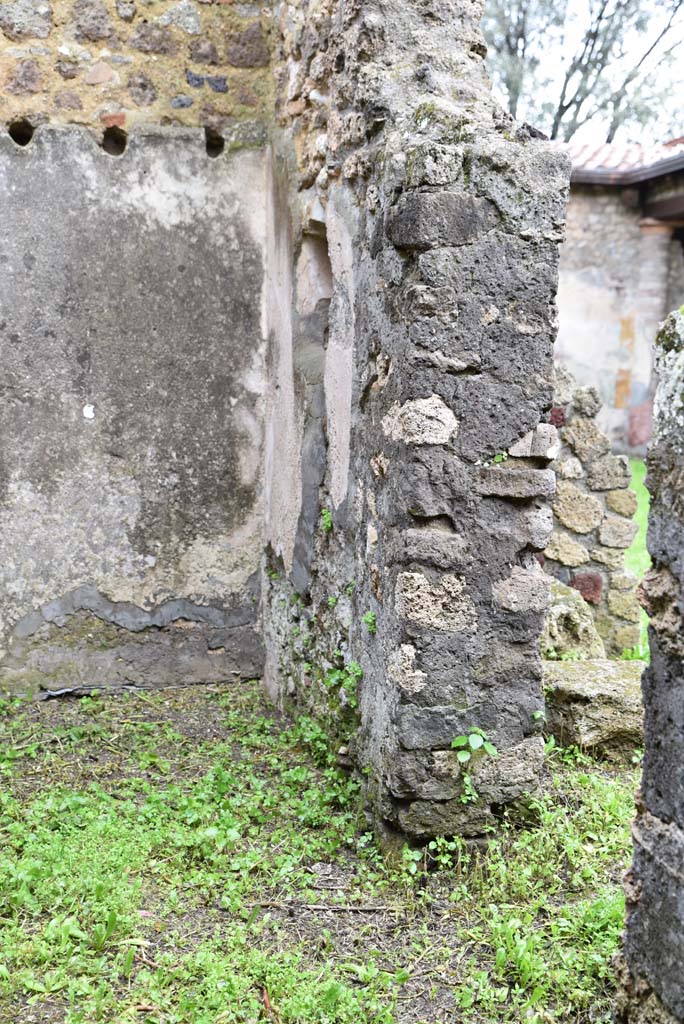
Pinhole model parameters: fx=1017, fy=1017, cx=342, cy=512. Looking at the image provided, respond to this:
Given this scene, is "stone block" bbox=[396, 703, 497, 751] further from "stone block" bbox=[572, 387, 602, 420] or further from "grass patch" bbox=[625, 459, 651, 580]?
A: "grass patch" bbox=[625, 459, 651, 580]

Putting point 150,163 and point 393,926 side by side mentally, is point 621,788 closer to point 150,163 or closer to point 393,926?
point 393,926

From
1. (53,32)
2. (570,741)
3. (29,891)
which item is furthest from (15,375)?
(570,741)

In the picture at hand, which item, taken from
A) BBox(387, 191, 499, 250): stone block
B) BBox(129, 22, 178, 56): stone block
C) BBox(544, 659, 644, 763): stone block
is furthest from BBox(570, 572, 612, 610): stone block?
BBox(129, 22, 178, 56): stone block

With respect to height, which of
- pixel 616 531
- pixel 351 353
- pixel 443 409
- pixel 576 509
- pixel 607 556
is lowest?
pixel 607 556

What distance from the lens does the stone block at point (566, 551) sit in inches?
198

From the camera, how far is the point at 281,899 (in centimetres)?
284

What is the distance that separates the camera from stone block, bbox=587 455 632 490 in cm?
501

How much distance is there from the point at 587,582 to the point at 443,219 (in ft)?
8.89

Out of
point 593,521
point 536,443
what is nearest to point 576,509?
point 593,521

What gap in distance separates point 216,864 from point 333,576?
108 centimetres

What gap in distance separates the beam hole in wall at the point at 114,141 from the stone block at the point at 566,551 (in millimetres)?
2710

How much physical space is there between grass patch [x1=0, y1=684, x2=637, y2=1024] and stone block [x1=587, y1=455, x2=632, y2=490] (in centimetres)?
176

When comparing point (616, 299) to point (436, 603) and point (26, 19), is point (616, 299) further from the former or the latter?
point (436, 603)

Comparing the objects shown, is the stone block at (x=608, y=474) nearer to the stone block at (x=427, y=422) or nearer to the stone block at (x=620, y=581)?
the stone block at (x=620, y=581)
